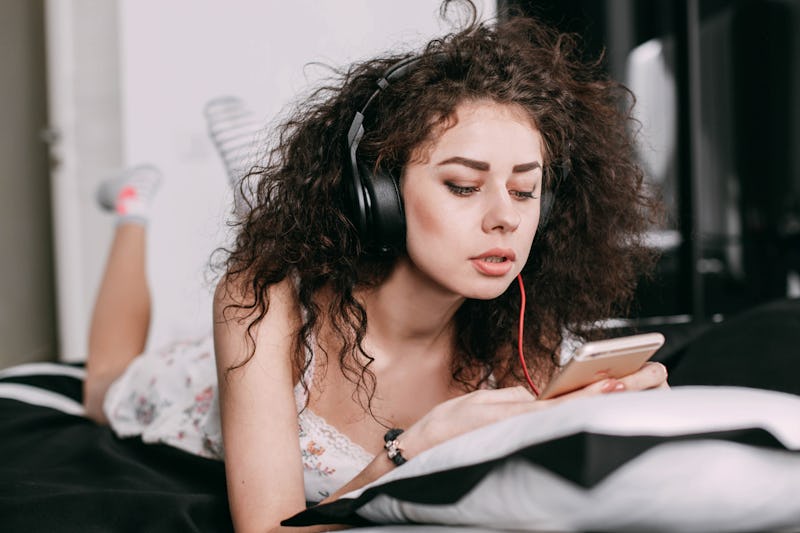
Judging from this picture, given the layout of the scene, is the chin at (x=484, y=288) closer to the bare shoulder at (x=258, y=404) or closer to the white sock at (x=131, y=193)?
the bare shoulder at (x=258, y=404)

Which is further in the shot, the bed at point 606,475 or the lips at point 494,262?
the lips at point 494,262

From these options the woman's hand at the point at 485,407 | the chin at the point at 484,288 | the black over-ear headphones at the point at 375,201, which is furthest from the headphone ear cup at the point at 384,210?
the woman's hand at the point at 485,407

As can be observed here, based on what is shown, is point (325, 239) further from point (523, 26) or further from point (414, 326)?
point (523, 26)

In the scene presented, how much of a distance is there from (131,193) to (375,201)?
53.5 inches

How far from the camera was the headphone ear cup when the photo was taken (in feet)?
3.15

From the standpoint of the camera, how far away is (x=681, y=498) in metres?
0.58

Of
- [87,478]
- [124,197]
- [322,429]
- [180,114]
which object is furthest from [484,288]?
[180,114]

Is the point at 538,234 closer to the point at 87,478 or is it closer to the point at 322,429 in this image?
the point at 322,429

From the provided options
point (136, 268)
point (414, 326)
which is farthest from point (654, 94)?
point (414, 326)

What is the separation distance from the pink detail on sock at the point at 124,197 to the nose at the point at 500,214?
4.65 ft

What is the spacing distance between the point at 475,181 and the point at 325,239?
0.74 feet

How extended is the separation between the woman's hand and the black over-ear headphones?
25 cm

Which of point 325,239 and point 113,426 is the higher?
point 325,239

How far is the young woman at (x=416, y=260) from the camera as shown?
37.3 inches
